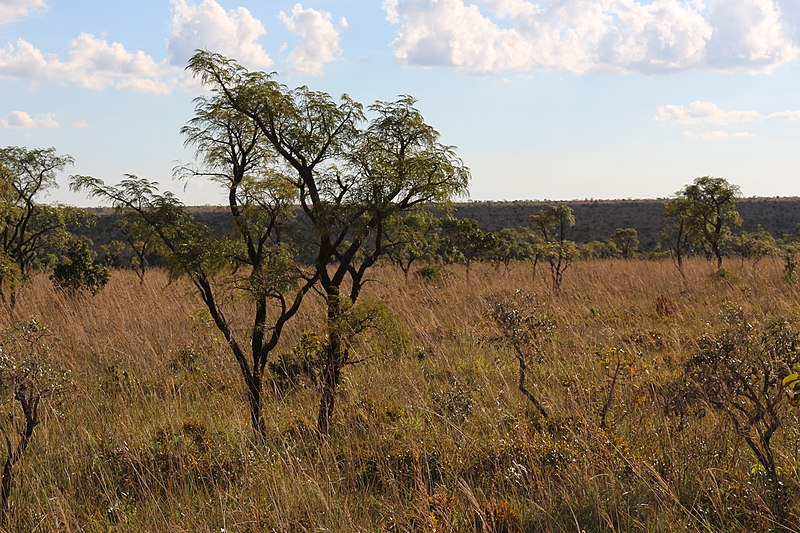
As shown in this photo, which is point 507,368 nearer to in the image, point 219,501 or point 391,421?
point 391,421

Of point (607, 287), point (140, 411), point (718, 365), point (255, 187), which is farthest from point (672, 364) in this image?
point (607, 287)

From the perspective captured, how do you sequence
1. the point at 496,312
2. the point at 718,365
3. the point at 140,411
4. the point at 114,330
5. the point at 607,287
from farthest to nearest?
the point at 607,287, the point at 114,330, the point at 140,411, the point at 496,312, the point at 718,365

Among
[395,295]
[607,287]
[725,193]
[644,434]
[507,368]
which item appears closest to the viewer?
[644,434]

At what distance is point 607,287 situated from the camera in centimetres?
1416

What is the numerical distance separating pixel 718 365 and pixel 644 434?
1.18 metres

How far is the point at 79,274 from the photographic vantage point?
13.0 meters

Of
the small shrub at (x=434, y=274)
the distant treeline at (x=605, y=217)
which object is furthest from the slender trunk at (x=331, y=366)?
the distant treeline at (x=605, y=217)

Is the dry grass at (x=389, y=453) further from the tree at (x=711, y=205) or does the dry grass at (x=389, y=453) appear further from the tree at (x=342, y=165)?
the tree at (x=711, y=205)

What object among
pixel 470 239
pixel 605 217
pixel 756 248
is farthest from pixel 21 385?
pixel 605 217

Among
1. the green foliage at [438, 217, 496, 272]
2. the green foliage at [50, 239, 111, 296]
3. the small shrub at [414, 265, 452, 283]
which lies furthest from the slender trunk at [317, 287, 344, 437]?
the green foliage at [438, 217, 496, 272]

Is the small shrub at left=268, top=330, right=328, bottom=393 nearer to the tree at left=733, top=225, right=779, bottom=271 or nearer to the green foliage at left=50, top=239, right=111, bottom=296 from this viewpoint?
the green foliage at left=50, top=239, right=111, bottom=296

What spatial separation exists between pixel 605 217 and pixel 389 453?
199ft

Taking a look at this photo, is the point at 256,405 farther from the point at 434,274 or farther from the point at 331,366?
the point at 434,274

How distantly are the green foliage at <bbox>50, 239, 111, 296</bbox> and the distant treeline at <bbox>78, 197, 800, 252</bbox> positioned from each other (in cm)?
3833
